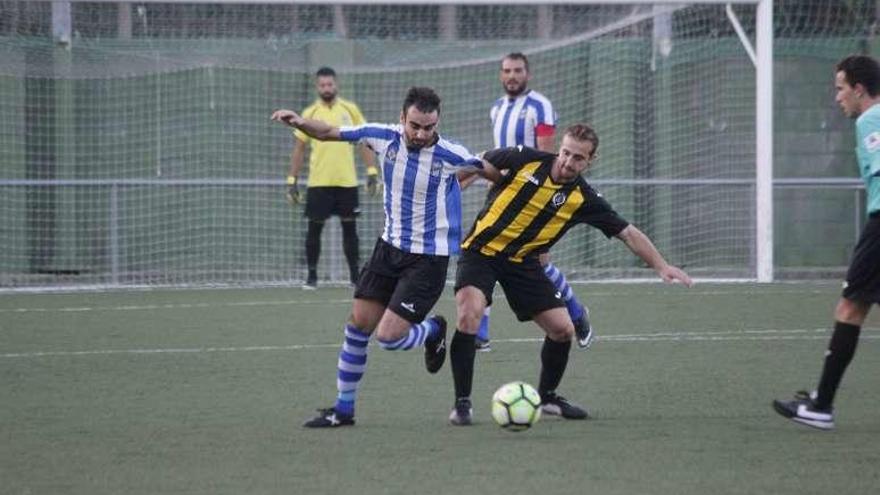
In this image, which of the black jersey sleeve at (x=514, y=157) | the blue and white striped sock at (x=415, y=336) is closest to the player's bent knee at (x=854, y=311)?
the black jersey sleeve at (x=514, y=157)

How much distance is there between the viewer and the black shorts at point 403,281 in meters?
7.68

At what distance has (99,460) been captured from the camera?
6.49 meters

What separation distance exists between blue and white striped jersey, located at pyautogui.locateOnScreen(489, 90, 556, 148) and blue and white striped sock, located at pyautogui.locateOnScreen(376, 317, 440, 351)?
291 centimetres

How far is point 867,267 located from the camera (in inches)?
282

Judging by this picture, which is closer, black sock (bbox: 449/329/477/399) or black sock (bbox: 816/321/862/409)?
black sock (bbox: 816/321/862/409)

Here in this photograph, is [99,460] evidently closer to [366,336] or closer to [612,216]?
[366,336]

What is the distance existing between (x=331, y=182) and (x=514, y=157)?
786 centimetres

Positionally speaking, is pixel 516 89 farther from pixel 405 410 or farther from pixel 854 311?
pixel 854 311

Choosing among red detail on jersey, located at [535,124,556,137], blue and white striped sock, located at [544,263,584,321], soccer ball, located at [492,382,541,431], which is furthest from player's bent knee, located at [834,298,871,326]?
red detail on jersey, located at [535,124,556,137]

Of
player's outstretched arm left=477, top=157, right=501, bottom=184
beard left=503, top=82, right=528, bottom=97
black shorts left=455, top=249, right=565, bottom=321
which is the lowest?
black shorts left=455, top=249, right=565, bottom=321

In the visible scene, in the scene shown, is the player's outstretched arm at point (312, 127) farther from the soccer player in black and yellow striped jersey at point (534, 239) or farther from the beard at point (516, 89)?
the beard at point (516, 89)

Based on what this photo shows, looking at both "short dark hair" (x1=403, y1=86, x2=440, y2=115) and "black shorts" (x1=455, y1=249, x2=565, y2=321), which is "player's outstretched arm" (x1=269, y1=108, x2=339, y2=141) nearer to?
"short dark hair" (x1=403, y1=86, x2=440, y2=115)

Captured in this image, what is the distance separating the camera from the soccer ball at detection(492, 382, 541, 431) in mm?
7121

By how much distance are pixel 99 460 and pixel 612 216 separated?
293cm
